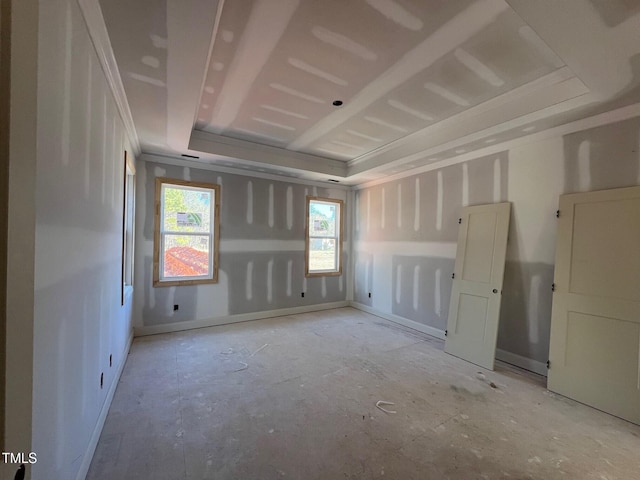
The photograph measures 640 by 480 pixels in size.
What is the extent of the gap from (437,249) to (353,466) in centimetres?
328

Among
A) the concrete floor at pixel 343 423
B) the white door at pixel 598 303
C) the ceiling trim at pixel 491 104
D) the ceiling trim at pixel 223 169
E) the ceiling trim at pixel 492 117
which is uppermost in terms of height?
the ceiling trim at pixel 491 104

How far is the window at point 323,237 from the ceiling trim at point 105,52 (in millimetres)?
3455

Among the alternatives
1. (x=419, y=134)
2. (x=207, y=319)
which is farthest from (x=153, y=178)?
(x=419, y=134)

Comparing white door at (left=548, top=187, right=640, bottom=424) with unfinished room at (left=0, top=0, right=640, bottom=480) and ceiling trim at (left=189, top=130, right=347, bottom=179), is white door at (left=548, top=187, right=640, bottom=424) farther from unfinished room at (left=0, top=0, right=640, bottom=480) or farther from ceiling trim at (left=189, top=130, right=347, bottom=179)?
ceiling trim at (left=189, top=130, right=347, bottom=179)

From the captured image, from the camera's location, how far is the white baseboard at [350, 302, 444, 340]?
432 cm

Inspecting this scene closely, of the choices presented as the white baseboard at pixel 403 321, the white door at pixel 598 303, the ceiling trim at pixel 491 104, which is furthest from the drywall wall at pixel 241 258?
the white door at pixel 598 303

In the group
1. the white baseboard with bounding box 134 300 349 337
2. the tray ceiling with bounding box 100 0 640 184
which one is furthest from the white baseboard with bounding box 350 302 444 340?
the tray ceiling with bounding box 100 0 640 184

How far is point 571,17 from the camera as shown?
5.32 ft

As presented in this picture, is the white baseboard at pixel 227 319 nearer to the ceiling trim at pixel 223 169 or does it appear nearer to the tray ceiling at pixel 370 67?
the ceiling trim at pixel 223 169

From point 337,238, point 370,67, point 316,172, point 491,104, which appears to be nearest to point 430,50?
point 370,67

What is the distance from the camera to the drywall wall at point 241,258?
4.19m

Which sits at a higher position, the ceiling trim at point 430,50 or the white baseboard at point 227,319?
the ceiling trim at point 430,50

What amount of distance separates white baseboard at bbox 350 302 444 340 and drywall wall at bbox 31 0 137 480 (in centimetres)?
405

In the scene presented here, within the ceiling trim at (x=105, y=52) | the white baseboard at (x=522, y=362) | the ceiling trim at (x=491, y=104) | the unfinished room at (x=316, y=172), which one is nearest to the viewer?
the unfinished room at (x=316, y=172)
